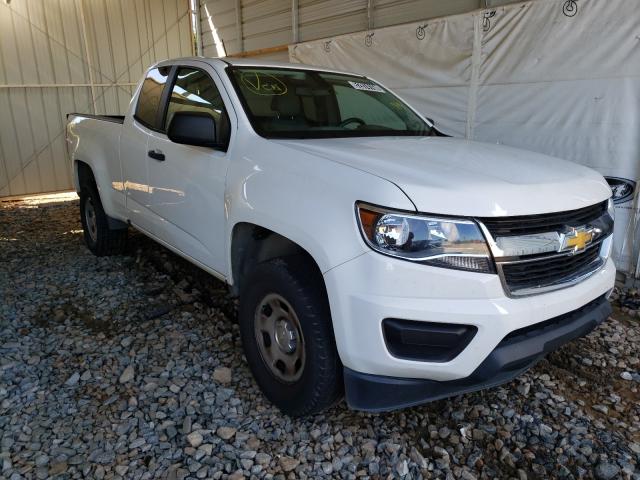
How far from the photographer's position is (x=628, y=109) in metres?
4.18

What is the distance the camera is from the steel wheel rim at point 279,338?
2.29m

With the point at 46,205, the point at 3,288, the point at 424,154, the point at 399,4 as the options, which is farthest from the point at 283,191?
the point at 46,205

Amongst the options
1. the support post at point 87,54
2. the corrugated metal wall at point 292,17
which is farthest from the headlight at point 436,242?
the support post at point 87,54

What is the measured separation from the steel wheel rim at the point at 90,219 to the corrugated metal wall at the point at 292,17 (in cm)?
455

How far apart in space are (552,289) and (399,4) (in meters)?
5.61

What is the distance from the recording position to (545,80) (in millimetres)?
4699

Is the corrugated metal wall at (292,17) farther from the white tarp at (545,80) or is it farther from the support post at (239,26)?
the white tarp at (545,80)

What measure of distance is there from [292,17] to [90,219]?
529cm

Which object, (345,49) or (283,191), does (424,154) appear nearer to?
(283,191)

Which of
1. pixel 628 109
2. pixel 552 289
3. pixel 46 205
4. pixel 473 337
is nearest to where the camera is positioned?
pixel 473 337

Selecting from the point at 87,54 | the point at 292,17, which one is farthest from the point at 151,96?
the point at 87,54

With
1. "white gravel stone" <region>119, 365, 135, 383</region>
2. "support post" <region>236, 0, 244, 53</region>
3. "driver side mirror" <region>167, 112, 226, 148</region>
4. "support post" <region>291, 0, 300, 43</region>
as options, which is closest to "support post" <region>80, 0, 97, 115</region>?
"support post" <region>236, 0, 244, 53</region>

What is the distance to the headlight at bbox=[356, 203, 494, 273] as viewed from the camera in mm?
1826

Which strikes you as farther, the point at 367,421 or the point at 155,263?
the point at 155,263
